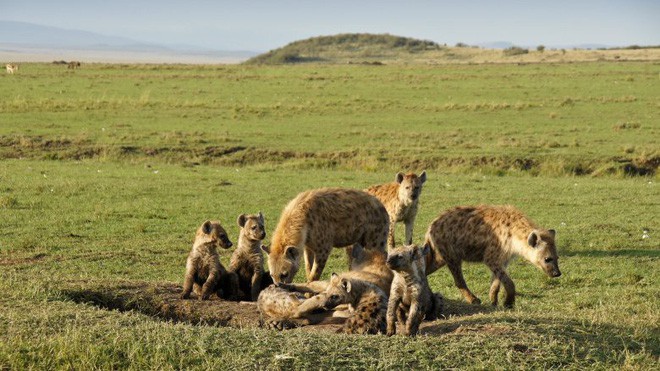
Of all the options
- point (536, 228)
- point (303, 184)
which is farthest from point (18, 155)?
point (536, 228)

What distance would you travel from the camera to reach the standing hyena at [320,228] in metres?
7.75

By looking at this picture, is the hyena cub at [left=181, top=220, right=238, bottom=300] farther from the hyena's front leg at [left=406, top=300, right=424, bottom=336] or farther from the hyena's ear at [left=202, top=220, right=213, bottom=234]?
the hyena's front leg at [left=406, top=300, right=424, bottom=336]

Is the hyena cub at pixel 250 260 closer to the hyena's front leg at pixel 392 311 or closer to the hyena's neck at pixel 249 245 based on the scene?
the hyena's neck at pixel 249 245

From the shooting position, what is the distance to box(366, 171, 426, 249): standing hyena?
440 inches

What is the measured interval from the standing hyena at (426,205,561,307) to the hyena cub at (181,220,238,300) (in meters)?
2.05

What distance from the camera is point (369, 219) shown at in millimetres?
8758

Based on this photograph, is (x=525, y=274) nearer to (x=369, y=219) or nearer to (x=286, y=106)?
(x=369, y=219)

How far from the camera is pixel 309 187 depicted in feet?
54.0

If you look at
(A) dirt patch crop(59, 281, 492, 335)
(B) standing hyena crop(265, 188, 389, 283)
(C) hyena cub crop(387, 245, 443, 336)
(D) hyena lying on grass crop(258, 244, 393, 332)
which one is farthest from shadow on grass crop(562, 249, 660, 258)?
(C) hyena cub crop(387, 245, 443, 336)

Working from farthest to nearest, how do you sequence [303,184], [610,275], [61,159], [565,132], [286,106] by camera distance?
1. [286,106]
2. [565,132]
3. [61,159]
4. [303,184]
5. [610,275]

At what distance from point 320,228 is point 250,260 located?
0.81 metres

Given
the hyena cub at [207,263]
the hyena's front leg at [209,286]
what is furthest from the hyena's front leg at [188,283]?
the hyena's front leg at [209,286]

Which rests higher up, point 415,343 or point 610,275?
point 415,343

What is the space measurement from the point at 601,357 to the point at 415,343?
117cm
